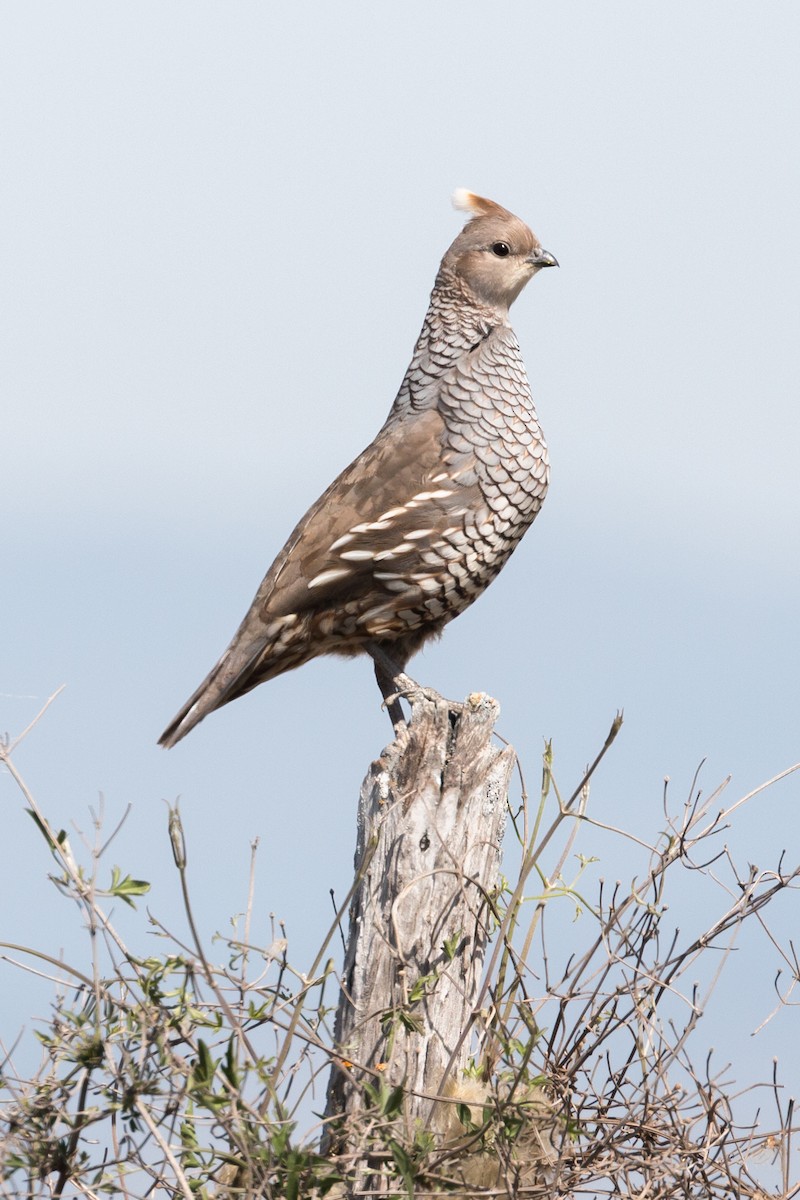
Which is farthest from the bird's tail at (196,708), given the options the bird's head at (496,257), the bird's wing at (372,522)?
the bird's head at (496,257)

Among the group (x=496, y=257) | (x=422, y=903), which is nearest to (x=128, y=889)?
(x=422, y=903)

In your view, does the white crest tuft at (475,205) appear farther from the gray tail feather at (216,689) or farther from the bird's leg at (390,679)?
the gray tail feather at (216,689)

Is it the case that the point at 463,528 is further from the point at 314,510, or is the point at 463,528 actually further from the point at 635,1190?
the point at 635,1190

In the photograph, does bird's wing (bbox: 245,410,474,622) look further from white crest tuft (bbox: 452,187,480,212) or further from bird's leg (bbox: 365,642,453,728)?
white crest tuft (bbox: 452,187,480,212)

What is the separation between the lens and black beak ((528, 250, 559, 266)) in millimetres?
6227

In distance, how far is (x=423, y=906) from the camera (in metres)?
4.20

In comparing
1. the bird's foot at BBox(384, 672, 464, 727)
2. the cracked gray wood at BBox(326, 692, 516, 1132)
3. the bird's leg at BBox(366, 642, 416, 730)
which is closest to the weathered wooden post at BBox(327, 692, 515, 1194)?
the cracked gray wood at BBox(326, 692, 516, 1132)

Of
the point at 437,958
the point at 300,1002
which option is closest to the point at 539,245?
the point at 437,958

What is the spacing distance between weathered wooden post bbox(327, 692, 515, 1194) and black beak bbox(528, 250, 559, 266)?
2510 millimetres

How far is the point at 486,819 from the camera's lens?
14.4ft

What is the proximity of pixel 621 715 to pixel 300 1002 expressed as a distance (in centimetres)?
114

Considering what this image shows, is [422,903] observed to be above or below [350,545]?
below

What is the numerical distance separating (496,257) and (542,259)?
21 cm

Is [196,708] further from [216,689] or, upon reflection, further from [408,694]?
[408,694]
